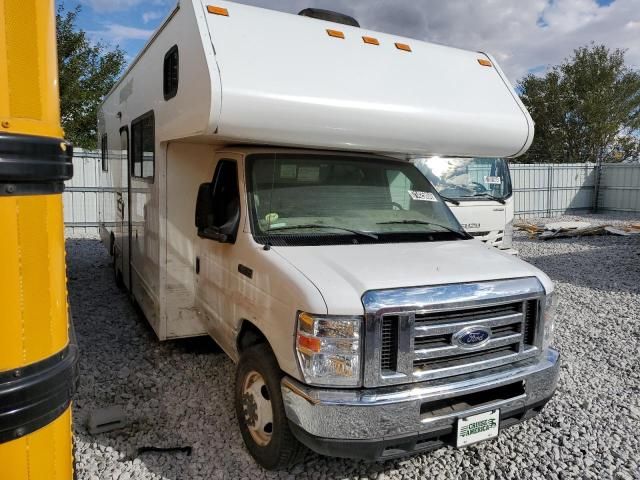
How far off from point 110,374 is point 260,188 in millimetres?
2488

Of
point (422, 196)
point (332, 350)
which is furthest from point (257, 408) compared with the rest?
point (422, 196)

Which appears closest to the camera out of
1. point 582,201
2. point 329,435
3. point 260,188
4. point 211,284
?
point 329,435

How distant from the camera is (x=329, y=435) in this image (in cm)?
280

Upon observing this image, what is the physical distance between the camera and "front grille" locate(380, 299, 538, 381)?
2.91m

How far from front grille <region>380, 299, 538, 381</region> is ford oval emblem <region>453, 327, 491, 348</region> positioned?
12 mm

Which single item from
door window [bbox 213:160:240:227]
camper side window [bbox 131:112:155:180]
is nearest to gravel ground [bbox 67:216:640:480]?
door window [bbox 213:160:240:227]

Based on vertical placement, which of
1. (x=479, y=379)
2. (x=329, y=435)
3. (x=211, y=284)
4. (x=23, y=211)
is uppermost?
(x=23, y=211)

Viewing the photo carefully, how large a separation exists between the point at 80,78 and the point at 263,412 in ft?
Result: 62.8

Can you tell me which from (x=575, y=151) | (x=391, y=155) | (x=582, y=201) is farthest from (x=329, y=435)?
(x=575, y=151)

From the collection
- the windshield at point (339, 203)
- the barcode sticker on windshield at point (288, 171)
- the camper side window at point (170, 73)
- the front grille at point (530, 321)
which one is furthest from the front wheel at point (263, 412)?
Result: the camper side window at point (170, 73)

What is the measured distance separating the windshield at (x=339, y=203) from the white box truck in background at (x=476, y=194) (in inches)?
159

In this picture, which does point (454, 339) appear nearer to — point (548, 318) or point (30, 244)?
point (548, 318)

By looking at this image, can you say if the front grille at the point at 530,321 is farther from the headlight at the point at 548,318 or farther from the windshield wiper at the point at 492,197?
the windshield wiper at the point at 492,197

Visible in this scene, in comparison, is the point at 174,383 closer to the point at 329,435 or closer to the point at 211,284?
the point at 211,284
